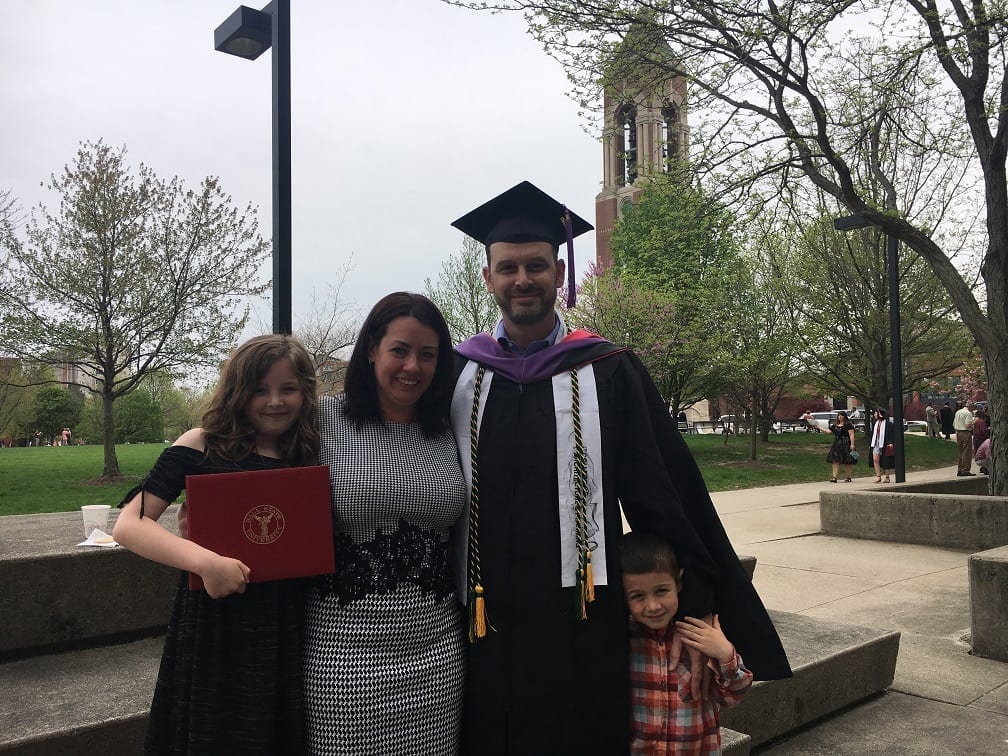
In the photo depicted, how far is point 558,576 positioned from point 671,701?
0.47 metres

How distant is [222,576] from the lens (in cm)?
168

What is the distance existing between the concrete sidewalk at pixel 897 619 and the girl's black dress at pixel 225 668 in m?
2.61

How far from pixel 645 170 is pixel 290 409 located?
1000cm

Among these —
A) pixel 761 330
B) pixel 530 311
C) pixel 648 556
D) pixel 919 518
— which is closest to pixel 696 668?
pixel 648 556

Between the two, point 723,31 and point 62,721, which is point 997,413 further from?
point 62,721

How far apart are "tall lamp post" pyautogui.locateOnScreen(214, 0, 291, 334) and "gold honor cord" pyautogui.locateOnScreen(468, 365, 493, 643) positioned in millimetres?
2349

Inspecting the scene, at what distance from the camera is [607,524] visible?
216 cm

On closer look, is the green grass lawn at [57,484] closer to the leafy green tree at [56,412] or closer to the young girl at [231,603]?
the young girl at [231,603]

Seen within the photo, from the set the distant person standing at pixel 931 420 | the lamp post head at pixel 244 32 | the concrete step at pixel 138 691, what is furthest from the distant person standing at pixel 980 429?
the lamp post head at pixel 244 32

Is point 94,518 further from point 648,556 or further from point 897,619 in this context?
point 897,619

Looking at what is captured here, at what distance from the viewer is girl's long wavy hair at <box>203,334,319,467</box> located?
6.25 feet

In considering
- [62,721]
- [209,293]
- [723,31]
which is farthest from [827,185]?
[209,293]

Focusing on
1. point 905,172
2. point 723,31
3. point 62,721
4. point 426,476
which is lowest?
point 62,721

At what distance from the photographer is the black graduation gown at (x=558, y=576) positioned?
204cm
